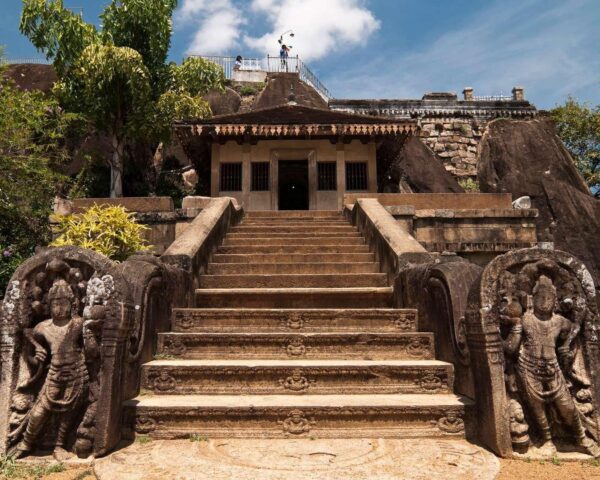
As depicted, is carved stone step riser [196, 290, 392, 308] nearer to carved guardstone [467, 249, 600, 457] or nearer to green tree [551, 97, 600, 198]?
carved guardstone [467, 249, 600, 457]

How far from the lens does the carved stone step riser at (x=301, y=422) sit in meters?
2.90

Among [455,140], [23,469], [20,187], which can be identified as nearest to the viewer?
[23,469]

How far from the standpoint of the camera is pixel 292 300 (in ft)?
15.5

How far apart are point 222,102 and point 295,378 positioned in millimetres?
24076

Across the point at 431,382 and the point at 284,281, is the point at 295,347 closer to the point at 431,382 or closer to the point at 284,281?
the point at 431,382

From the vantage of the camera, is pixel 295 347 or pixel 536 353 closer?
pixel 536 353

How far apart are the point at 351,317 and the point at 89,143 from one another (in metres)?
18.8

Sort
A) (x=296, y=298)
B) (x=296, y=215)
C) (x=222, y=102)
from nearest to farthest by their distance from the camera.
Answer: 1. (x=296, y=298)
2. (x=296, y=215)
3. (x=222, y=102)

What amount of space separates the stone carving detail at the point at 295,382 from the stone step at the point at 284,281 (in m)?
1.99

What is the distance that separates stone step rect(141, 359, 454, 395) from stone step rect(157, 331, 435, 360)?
0.32m

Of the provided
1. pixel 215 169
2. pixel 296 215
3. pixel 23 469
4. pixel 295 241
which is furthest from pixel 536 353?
pixel 215 169

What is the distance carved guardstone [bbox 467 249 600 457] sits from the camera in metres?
2.65

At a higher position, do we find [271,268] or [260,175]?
[260,175]

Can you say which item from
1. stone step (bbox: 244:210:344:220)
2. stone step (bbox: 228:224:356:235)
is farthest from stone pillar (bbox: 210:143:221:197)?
stone step (bbox: 228:224:356:235)
